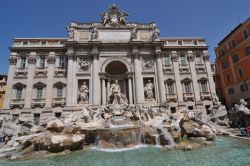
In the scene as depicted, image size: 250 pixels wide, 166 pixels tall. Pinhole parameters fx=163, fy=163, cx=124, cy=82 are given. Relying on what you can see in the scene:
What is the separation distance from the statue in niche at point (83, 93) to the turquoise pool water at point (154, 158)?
1218cm

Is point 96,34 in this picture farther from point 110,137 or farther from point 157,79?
point 110,137

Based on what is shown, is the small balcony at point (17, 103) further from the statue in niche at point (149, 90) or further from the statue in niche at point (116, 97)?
the statue in niche at point (149, 90)

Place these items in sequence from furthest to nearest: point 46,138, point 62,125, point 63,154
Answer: point 62,125
point 46,138
point 63,154

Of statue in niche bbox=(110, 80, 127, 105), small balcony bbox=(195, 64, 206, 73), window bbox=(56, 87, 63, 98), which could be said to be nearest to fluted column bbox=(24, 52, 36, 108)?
window bbox=(56, 87, 63, 98)

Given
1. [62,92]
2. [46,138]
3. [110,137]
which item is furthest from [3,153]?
[62,92]

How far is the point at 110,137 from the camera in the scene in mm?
12047

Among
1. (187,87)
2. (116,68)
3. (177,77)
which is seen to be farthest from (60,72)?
(187,87)

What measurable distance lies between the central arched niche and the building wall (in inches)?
691

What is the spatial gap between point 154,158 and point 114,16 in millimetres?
23369

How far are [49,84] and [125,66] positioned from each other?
11140mm

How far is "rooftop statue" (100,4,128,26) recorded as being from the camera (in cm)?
2598

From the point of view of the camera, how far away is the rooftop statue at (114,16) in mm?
25984

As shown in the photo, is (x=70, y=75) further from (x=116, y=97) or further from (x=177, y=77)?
(x=177, y=77)

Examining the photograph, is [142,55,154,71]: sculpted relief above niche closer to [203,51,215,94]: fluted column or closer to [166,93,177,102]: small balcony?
[166,93,177,102]: small balcony
